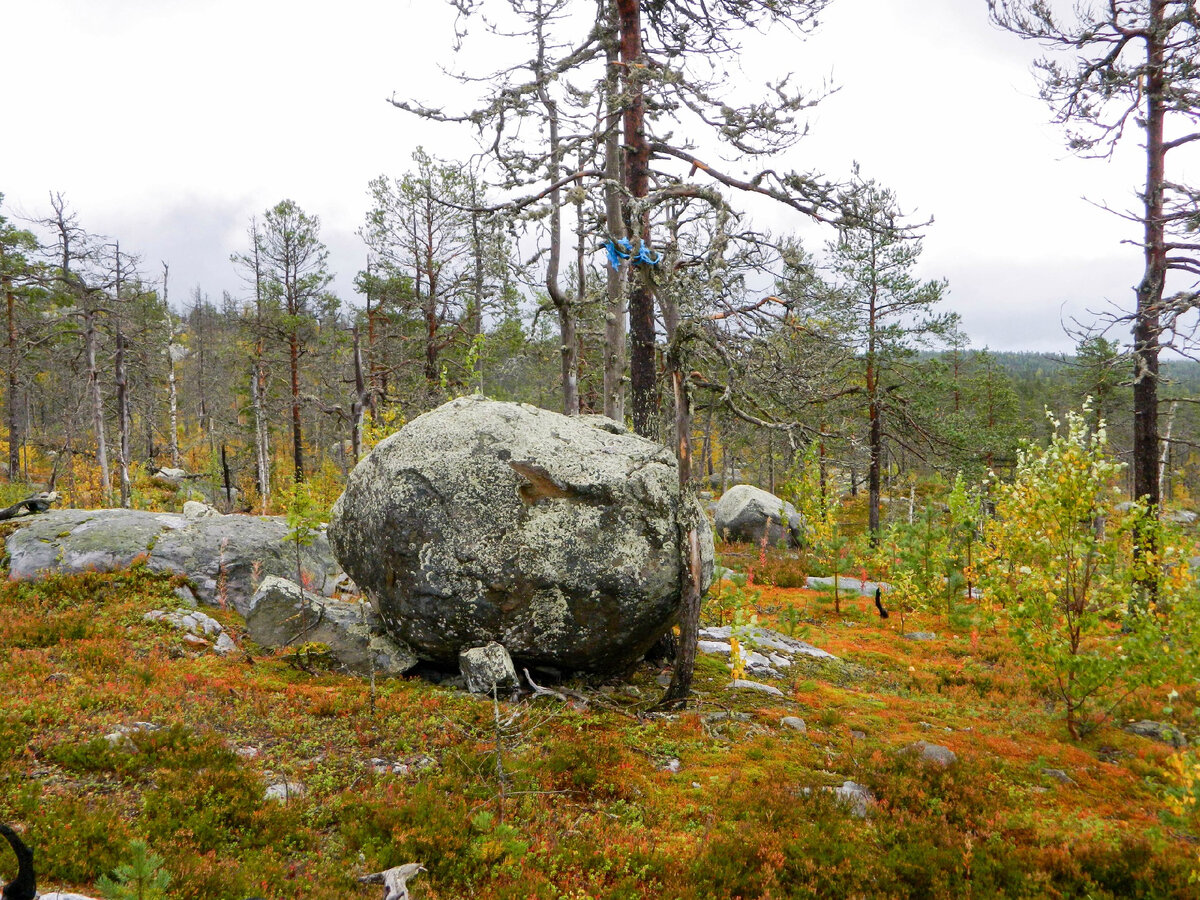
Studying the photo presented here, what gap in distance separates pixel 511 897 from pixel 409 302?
18.8 meters

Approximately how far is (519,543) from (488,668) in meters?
1.58

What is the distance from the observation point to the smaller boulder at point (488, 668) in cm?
739

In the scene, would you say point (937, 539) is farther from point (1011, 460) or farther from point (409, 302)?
point (409, 302)

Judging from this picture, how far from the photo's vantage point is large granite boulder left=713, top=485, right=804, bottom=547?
28.1m

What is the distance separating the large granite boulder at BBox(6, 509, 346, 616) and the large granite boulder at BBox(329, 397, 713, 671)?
4.09m

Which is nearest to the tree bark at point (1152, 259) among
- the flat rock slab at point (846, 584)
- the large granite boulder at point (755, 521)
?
the flat rock slab at point (846, 584)

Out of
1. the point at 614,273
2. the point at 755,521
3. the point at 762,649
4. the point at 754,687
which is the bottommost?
the point at 755,521

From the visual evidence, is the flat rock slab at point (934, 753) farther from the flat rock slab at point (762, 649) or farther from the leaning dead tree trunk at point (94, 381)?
the leaning dead tree trunk at point (94, 381)

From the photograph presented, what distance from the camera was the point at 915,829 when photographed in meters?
5.52

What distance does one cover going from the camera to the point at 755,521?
28.1 meters

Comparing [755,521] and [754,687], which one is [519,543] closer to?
[754,687]

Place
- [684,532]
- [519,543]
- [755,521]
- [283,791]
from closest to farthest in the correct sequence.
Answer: [283,791]
[519,543]
[684,532]
[755,521]

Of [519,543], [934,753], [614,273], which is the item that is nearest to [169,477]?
[614,273]

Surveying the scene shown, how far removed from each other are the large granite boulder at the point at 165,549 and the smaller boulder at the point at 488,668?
4.91 metres
